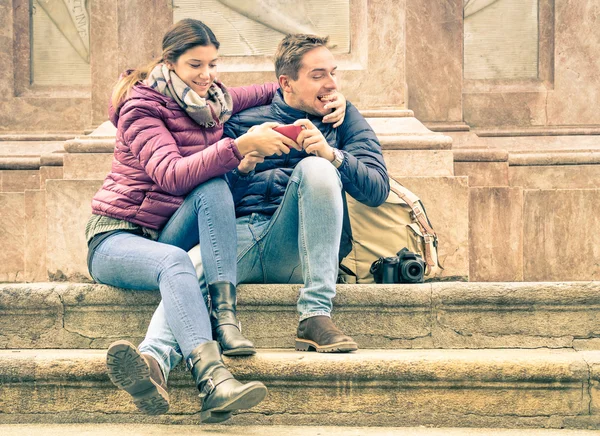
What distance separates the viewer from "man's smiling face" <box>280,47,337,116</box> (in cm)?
402

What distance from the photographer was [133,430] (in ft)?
10.1

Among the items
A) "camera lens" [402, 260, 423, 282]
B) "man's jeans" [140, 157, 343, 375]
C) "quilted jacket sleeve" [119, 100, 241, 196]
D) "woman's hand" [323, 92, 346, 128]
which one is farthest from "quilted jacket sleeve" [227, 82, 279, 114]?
"camera lens" [402, 260, 423, 282]

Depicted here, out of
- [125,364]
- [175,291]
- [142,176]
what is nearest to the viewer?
[125,364]

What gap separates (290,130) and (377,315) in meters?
0.75

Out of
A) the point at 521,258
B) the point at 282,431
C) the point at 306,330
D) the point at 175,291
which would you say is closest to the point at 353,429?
the point at 282,431

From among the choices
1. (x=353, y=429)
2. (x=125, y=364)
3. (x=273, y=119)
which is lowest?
Result: (x=353, y=429)

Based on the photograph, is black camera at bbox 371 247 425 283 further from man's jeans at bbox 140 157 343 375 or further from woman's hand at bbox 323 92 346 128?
woman's hand at bbox 323 92 346 128

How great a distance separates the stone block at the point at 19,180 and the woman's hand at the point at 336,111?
2.54m

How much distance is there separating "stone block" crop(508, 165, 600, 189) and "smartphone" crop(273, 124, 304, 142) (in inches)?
95.9

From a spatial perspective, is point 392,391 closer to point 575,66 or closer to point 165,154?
point 165,154

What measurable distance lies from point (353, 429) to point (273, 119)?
1.52m

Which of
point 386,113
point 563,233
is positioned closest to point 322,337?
point 386,113

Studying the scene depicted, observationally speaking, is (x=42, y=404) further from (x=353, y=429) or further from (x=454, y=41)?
(x=454, y=41)

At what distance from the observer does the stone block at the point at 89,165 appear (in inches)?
197
